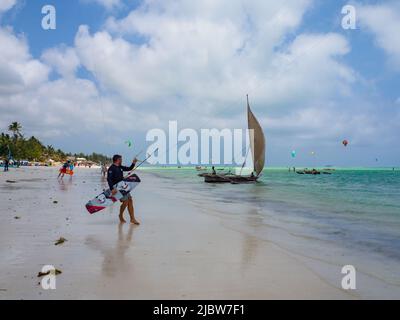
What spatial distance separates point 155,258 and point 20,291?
7.77ft

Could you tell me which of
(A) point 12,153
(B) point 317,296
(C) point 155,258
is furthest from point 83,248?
(A) point 12,153

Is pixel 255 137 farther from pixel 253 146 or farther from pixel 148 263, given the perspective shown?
Result: pixel 148 263

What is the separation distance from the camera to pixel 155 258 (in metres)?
6.27

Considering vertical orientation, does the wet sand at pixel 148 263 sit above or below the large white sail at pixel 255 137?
below
